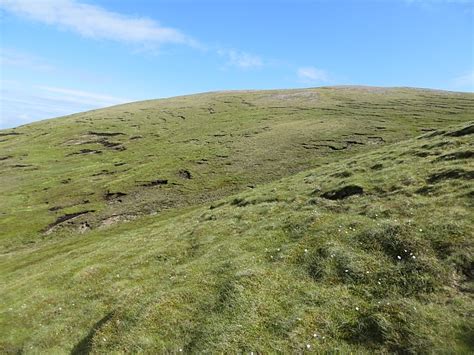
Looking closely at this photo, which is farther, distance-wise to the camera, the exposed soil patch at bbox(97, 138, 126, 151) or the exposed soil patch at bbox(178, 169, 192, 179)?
the exposed soil patch at bbox(97, 138, 126, 151)

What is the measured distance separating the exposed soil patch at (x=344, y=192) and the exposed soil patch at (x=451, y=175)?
4.94 metres

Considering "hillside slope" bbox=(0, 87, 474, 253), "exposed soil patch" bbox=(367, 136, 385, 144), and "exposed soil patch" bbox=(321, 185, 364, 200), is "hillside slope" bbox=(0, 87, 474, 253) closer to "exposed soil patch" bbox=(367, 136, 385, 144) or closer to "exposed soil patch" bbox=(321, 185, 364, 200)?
"exposed soil patch" bbox=(367, 136, 385, 144)

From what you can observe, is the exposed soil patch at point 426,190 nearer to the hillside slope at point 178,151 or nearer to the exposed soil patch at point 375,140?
the hillside slope at point 178,151

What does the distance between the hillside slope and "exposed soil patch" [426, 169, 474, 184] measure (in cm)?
4540

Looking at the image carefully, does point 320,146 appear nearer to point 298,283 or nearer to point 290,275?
point 290,275

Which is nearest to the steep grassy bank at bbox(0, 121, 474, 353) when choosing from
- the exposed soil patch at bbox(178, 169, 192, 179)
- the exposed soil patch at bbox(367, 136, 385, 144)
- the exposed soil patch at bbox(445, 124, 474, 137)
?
the exposed soil patch at bbox(445, 124, 474, 137)

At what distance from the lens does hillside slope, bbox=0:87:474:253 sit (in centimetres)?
7350

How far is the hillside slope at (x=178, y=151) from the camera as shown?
2894 inches

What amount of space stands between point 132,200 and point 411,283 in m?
67.6

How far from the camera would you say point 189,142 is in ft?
392

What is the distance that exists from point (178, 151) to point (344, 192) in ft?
279

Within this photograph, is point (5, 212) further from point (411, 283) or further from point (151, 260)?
point (411, 283)

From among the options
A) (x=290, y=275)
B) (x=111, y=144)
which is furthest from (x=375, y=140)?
(x=111, y=144)

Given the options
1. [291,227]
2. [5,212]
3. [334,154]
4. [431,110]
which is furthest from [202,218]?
[431,110]
